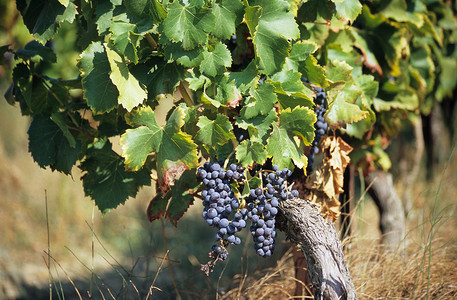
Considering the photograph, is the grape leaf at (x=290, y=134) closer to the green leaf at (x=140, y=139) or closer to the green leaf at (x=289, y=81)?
the green leaf at (x=289, y=81)

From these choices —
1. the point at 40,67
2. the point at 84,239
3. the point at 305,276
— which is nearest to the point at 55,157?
the point at 40,67

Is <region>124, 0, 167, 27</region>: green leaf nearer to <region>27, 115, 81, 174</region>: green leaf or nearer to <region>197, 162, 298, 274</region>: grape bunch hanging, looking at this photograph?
<region>197, 162, 298, 274</region>: grape bunch hanging

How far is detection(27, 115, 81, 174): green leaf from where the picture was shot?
2002 millimetres

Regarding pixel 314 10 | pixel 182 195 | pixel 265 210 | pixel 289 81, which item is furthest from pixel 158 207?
pixel 314 10

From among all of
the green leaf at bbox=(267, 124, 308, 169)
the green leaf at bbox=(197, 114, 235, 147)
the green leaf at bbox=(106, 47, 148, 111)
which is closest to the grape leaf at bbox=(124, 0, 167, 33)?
the green leaf at bbox=(106, 47, 148, 111)

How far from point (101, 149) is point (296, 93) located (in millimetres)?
930

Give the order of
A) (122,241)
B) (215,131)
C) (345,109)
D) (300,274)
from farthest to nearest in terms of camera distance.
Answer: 1. (122,241)
2. (300,274)
3. (345,109)
4. (215,131)

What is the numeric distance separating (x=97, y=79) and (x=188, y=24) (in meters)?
0.40

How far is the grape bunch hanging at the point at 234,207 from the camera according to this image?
162cm

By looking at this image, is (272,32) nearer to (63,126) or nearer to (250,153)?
(250,153)

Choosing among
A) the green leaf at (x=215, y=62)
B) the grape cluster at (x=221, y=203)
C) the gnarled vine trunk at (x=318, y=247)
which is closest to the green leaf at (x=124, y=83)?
the green leaf at (x=215, y=62)

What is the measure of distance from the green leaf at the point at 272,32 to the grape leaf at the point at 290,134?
187 millimetres

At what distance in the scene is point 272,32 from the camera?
5.29 ft

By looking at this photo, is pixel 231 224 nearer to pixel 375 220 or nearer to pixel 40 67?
pixel 40 67
